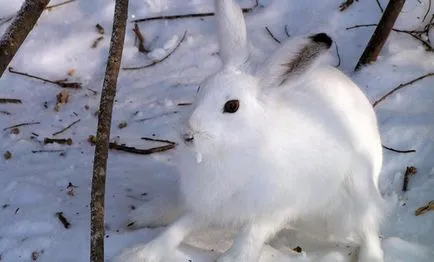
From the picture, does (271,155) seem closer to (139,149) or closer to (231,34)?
(231,34)

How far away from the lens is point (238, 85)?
2779 millimetres

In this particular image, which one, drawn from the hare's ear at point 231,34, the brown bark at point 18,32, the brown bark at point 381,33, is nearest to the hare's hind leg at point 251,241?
the hare's ear at point 231,34

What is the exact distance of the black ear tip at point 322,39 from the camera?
8.54 feet

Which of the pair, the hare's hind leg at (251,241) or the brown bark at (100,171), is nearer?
the brown bark at (100,171)

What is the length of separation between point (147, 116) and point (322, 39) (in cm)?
165

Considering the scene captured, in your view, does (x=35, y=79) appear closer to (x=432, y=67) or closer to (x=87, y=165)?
(x=87, y=165)

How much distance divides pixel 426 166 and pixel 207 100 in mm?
1404

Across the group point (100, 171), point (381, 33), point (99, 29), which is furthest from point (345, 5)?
point (100, 171)

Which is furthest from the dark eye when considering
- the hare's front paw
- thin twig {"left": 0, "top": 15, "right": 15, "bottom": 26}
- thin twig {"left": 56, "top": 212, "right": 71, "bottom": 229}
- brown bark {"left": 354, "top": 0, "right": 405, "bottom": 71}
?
thin twig {"left": 0, "top": 15, "right": 15, "bottom": 26}

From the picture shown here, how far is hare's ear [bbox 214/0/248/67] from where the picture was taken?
9.46 ft

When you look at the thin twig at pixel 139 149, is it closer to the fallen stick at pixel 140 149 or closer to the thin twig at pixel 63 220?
the fallen stick at pixel 140 149

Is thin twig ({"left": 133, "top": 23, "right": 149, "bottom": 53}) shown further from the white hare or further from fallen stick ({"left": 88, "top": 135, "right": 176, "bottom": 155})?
the white hare

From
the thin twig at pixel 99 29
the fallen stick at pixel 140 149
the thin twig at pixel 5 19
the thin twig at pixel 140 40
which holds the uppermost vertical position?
the thin twig at pixel 5 19

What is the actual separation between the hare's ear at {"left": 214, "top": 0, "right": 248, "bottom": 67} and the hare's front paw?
2.58 feet
